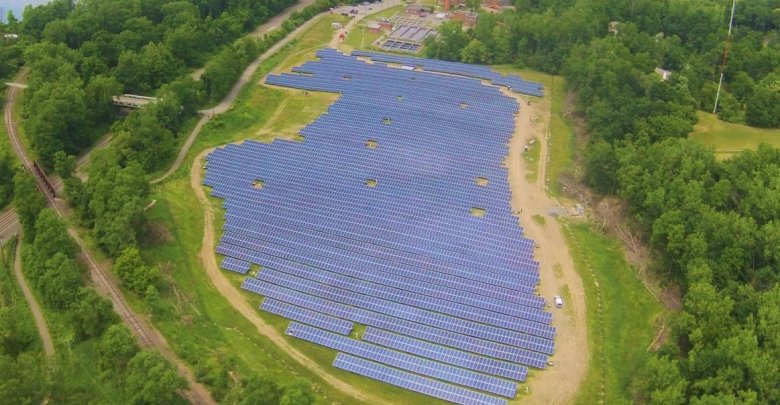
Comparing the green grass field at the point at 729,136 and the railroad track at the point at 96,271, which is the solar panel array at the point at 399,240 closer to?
the railroad track at the point at 96,271

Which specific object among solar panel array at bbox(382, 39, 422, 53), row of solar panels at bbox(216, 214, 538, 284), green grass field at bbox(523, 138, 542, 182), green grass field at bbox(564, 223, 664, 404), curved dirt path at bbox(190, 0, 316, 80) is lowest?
green grass field at bbox(564, 223, 664, 404)

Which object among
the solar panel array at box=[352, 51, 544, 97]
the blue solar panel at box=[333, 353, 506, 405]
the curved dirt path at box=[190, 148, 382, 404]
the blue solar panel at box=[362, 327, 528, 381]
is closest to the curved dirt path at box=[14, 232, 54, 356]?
the curved dirt path at box=[190, 148, 382, 404]

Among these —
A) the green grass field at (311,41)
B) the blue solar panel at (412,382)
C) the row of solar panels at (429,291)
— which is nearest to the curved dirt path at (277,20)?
the green grass field at (311,41)

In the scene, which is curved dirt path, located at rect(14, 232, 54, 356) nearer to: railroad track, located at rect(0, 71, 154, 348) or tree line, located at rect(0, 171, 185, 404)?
tree line, located at rect(0, 171, 185, 404)

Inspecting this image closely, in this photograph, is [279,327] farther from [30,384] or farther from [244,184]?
[244,184]

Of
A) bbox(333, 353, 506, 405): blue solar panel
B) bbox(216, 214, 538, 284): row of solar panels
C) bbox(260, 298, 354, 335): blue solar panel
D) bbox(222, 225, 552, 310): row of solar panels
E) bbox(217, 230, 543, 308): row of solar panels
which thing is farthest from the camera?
bbox(216, 214, 538, 284): row of solar panels

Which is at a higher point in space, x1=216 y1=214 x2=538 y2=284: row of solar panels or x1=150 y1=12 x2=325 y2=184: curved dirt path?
x1=150 y1=12 x2=325 y2=184: curved dirt path

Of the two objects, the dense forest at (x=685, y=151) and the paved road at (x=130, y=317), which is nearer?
the dense forest at (x=685, y=151)
